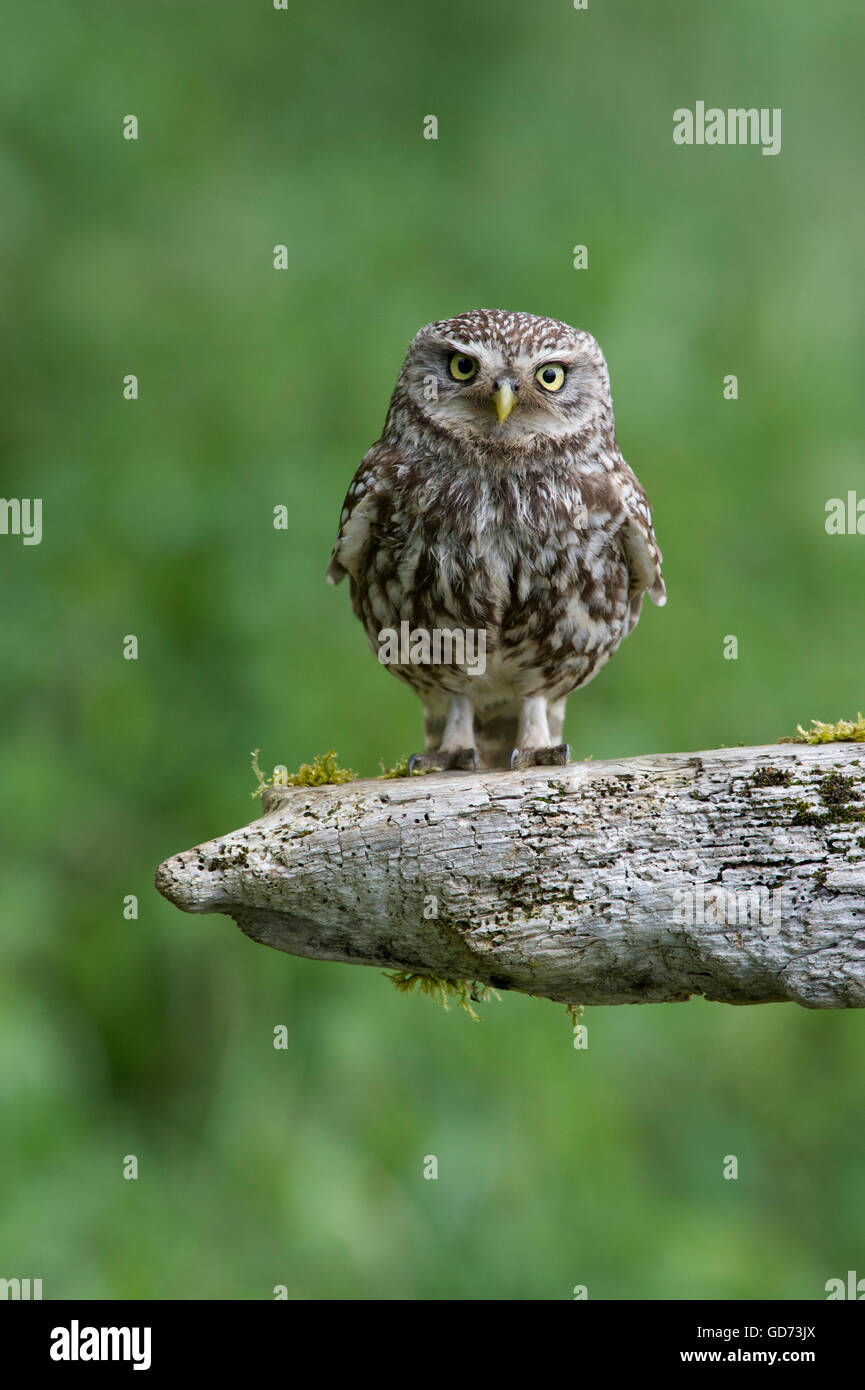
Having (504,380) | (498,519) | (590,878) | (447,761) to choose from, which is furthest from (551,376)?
(590,878)

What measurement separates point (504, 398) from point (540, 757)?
0.90 metres

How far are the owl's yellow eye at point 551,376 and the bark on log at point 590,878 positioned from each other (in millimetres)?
920

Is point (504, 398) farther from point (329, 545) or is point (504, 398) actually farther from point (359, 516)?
point (329, 545)

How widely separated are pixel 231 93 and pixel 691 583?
308cm

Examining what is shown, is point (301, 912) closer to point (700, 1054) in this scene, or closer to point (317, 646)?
point (317, 646)

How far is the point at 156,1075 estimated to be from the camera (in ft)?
18.3

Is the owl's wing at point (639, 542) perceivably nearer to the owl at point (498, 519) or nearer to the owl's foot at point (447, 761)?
the owl at point (498, 519)

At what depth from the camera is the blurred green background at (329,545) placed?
17.1 feet

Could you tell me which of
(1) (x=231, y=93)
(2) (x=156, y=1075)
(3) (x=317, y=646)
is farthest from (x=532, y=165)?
(2) (x=156, y=1075)

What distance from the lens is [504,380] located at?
10.7 feet

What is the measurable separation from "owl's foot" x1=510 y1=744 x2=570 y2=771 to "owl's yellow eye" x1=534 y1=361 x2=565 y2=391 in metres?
0.87

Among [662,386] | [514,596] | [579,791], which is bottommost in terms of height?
[579,791]

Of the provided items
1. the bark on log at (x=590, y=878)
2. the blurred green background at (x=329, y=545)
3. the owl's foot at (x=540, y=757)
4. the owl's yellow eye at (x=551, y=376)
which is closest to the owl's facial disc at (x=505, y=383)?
the owl's yellow eye at (x=551, y=376)

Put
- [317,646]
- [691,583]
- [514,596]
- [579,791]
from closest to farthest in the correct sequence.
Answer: [579,791], [514,596], [317,646], [691,583]
